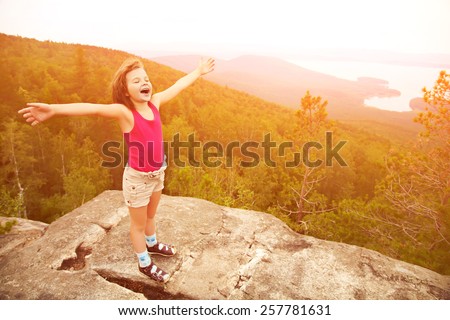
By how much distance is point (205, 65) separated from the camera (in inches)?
114

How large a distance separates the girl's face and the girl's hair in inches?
1.1

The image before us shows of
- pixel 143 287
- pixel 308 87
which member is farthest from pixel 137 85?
pixel 308 87

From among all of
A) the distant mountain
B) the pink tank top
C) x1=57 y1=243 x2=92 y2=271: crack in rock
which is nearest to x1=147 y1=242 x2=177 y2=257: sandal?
x1=57 y1=243 x2=92 y2=271: crack in rock

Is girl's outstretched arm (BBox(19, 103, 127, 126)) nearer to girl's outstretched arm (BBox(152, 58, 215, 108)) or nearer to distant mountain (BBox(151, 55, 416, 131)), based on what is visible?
girl's outstretched arm (BBox(152, 58, 215, 108))

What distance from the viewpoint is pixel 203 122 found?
802 inches

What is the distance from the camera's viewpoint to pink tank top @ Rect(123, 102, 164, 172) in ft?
7.36

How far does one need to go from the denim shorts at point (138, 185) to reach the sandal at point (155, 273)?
62 cm

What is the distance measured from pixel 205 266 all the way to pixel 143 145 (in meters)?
1.33

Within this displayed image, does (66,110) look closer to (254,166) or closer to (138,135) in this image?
(138,135)

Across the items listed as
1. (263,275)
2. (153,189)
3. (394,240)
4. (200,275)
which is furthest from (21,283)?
(394,240)

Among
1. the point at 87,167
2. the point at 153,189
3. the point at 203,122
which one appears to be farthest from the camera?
the point at 203,122

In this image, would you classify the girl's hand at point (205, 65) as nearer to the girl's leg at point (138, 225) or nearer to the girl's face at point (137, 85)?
the girl's face at point (137, 85)

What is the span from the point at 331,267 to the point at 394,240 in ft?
15.0
